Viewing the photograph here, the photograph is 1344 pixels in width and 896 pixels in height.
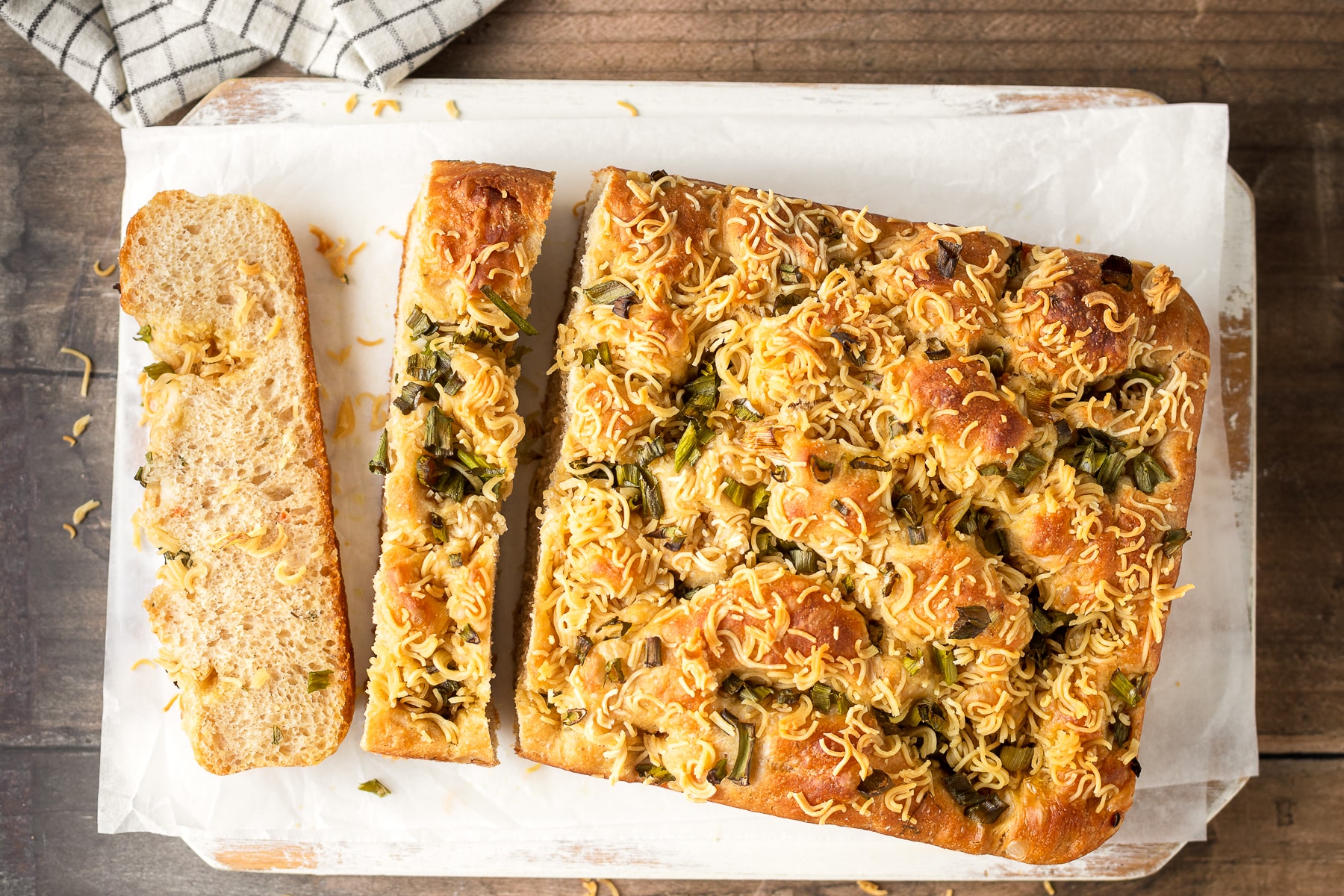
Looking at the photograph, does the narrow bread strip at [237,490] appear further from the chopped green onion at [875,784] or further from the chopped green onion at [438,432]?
the chopped green onion at [875,784]

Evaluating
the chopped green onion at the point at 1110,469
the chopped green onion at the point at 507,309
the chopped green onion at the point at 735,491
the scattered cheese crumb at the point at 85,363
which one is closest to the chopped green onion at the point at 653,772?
the chopped green onion at the point at 735,491

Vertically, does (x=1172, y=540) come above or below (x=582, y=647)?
above

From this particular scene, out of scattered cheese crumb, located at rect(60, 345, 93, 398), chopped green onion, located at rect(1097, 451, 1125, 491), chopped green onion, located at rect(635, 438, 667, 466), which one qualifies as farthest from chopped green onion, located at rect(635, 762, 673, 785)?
scattered cheese crumb, located at rect(60, 345, 93, 398)

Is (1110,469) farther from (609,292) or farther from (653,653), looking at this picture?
(609,292)

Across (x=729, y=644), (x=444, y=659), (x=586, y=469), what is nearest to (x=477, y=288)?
(x=586, y=469)

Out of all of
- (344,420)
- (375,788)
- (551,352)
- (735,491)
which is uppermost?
(551,352)

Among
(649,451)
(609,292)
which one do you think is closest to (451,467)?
(649,451)

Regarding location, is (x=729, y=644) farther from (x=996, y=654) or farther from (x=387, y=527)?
(x=387, y=527)
